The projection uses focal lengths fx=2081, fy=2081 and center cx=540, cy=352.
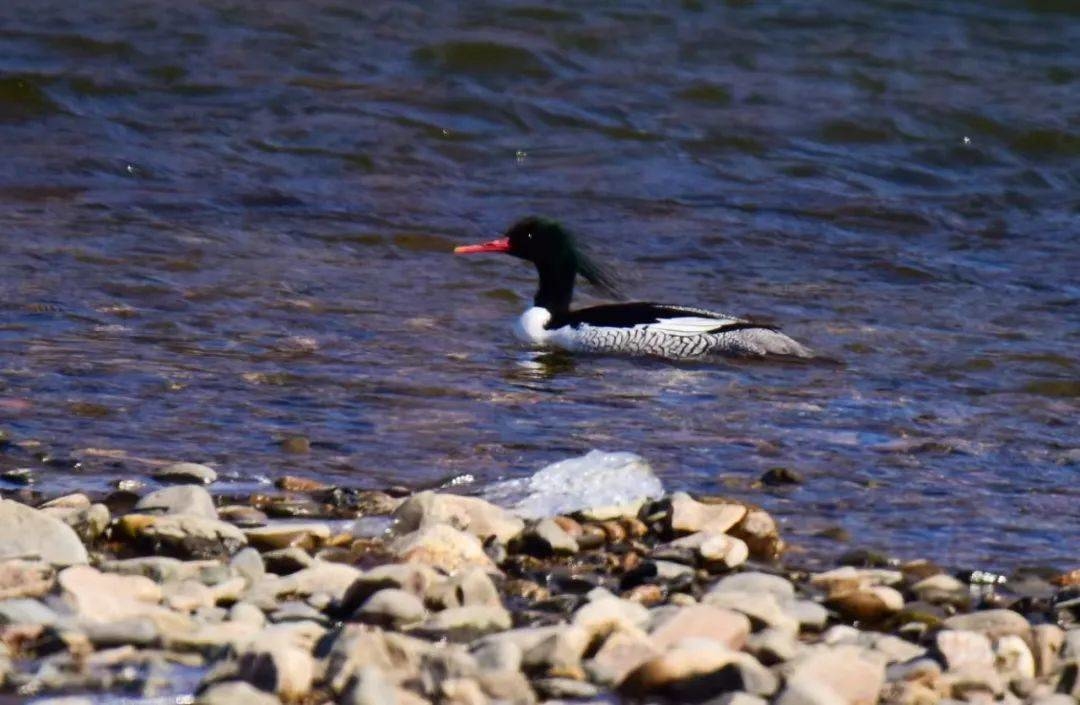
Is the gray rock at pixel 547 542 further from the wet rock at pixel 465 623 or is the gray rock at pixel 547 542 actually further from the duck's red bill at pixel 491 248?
the duck's red bill at pixel 491 248

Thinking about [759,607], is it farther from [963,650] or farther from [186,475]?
[186,475]

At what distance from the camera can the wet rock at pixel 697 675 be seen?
15.5 feet

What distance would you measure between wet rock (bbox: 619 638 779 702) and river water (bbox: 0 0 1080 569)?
1.84 meters

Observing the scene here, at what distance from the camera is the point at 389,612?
17.0ft

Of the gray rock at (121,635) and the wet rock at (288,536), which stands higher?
the gray rock at (121,635)

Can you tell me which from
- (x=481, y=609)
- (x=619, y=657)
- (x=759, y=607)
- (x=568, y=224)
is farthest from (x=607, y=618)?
(x=568, y=224)

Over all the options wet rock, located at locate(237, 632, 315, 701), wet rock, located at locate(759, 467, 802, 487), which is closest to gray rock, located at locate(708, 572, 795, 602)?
wet rock, located at locate(237, 632, 315, 701)

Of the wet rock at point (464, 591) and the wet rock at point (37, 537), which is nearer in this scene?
the wet rock at point (464, 591)

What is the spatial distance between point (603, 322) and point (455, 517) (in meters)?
5.37

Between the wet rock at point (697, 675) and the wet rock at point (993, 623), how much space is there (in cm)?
82

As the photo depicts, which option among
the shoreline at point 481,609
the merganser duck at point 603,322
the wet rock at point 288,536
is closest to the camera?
the shoreline at point 481,609

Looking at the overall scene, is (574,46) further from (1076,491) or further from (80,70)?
(1076,491)

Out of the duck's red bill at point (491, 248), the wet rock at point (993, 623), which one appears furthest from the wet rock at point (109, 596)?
the duck's red bill at point (491, 248)

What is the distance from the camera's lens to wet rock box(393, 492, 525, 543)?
6.18 metres
